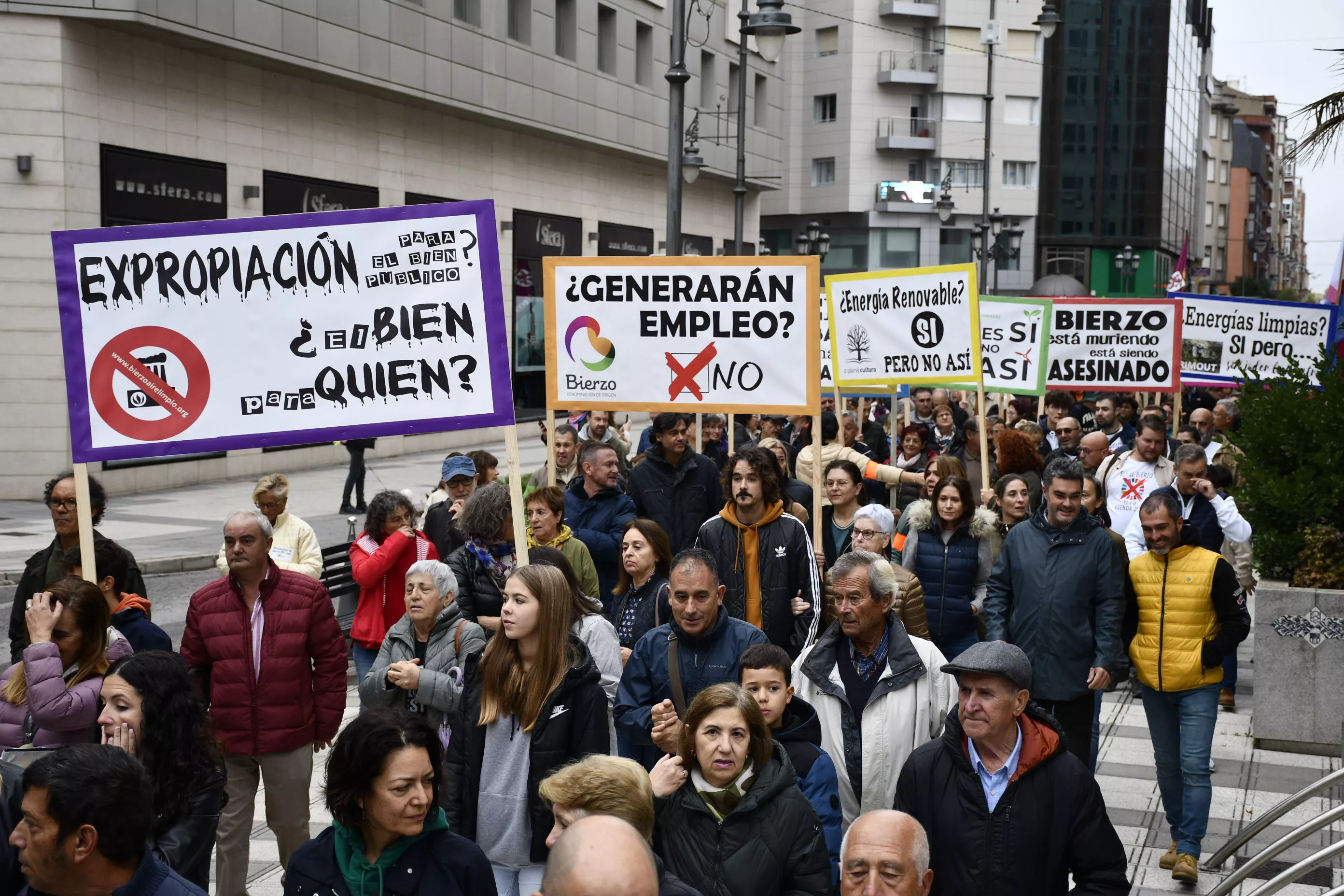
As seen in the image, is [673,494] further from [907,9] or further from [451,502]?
[907,9]

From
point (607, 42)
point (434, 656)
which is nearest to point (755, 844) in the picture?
point (434, 656)

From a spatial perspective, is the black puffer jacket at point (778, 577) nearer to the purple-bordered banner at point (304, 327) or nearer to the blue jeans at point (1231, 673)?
the purple-bordered banner at point (304, 327)

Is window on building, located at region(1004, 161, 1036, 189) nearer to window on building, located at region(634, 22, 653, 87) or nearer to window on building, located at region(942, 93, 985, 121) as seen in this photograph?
window on building, located at region(942, 93, 985, 121)

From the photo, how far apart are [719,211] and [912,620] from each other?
1583 inches

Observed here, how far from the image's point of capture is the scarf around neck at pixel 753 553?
7.50 meters

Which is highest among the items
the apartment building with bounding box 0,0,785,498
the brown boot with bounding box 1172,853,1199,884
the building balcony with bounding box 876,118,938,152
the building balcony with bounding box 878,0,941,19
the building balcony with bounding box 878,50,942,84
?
the building balcony with bounding box 878,0,941,19

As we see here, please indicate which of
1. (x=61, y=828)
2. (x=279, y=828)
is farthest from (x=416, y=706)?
(x=61, y=828)

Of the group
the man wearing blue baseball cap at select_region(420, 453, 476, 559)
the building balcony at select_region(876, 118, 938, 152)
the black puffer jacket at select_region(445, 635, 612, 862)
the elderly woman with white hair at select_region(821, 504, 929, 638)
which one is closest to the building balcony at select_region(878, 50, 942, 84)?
the building balcony at select_region(876, 118, 938, 152)

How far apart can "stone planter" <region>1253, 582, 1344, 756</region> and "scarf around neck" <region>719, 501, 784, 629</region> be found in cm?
374

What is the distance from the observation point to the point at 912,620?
682 centimetres

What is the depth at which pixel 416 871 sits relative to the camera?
4000 mm

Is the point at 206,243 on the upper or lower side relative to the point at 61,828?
upper

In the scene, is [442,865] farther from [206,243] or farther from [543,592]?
[206,243]

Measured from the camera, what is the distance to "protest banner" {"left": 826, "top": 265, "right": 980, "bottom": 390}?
11.9m
